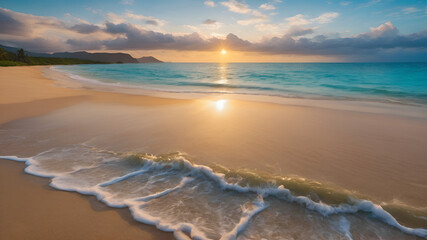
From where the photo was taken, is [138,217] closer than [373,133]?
Yes

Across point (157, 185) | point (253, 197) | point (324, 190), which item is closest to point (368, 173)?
point (324, 190)

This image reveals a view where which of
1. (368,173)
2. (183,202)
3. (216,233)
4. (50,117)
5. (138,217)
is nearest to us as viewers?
(216,233)

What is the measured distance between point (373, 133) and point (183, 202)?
5.76 meters

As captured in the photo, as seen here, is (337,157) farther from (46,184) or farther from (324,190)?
(46,184)

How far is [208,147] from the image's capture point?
4.82 meters

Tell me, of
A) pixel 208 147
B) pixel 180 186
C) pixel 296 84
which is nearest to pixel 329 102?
pixel 208 147

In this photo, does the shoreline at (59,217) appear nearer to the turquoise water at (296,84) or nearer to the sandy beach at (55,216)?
the sandy beach at (55,216)

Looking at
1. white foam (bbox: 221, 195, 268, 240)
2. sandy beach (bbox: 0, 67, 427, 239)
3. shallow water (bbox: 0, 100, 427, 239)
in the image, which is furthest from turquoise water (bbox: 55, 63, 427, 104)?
white foam (bbox: 221, 195, 268, 240)

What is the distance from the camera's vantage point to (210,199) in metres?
3.06

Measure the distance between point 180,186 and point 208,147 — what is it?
5.22 feet

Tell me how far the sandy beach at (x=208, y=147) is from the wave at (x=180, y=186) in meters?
0.16

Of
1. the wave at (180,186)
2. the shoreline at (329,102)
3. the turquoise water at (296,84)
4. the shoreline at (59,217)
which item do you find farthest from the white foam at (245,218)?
the turquoise water at (296,84)

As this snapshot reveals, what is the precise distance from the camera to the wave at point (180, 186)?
2648mm

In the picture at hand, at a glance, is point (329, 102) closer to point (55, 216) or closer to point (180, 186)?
point (180, 186)
